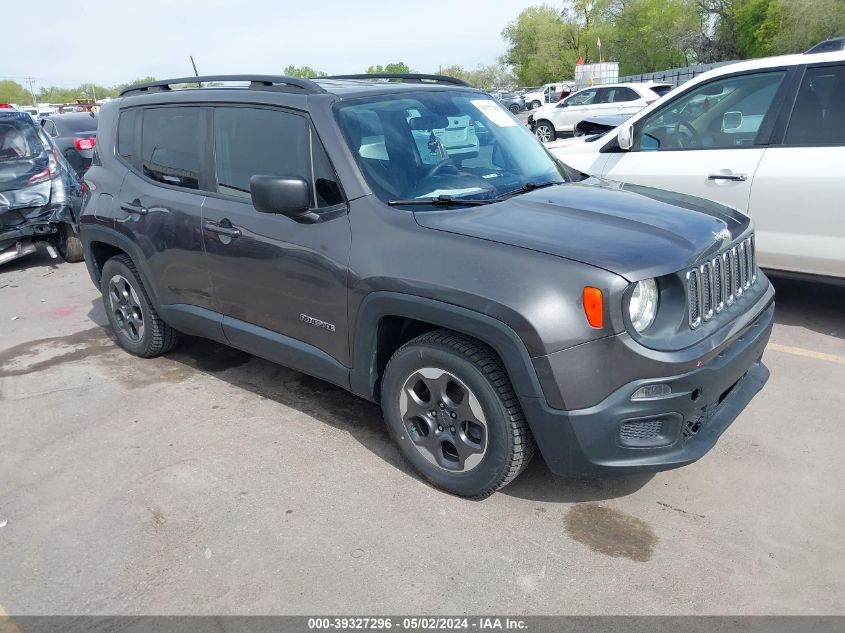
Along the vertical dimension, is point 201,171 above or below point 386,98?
below

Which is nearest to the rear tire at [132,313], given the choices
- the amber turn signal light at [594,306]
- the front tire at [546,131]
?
the amber turn signal light at [594,306]

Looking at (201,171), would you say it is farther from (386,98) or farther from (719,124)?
(719,124)

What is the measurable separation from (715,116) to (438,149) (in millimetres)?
2829

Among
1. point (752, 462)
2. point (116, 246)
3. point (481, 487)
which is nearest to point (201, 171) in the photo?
point (116, 246)

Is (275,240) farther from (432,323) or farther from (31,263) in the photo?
(31,263)

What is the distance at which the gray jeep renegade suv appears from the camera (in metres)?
2.80

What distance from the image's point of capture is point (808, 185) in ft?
16.0

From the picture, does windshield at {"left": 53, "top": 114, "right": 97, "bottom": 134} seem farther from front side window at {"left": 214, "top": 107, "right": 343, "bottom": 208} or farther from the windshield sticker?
the windshield sticker

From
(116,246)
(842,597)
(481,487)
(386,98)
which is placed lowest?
(842,597)

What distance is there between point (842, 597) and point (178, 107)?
4.16 meters

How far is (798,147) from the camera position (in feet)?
16.3

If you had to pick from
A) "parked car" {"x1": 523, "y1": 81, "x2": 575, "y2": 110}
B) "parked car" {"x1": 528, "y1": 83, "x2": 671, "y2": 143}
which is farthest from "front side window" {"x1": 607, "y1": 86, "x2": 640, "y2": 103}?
"parked car" {"x1": 523, "y1": 81, "x2": 575, "y2": 110}

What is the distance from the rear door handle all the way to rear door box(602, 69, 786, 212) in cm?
354

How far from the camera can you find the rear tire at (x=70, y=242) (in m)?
8.68
